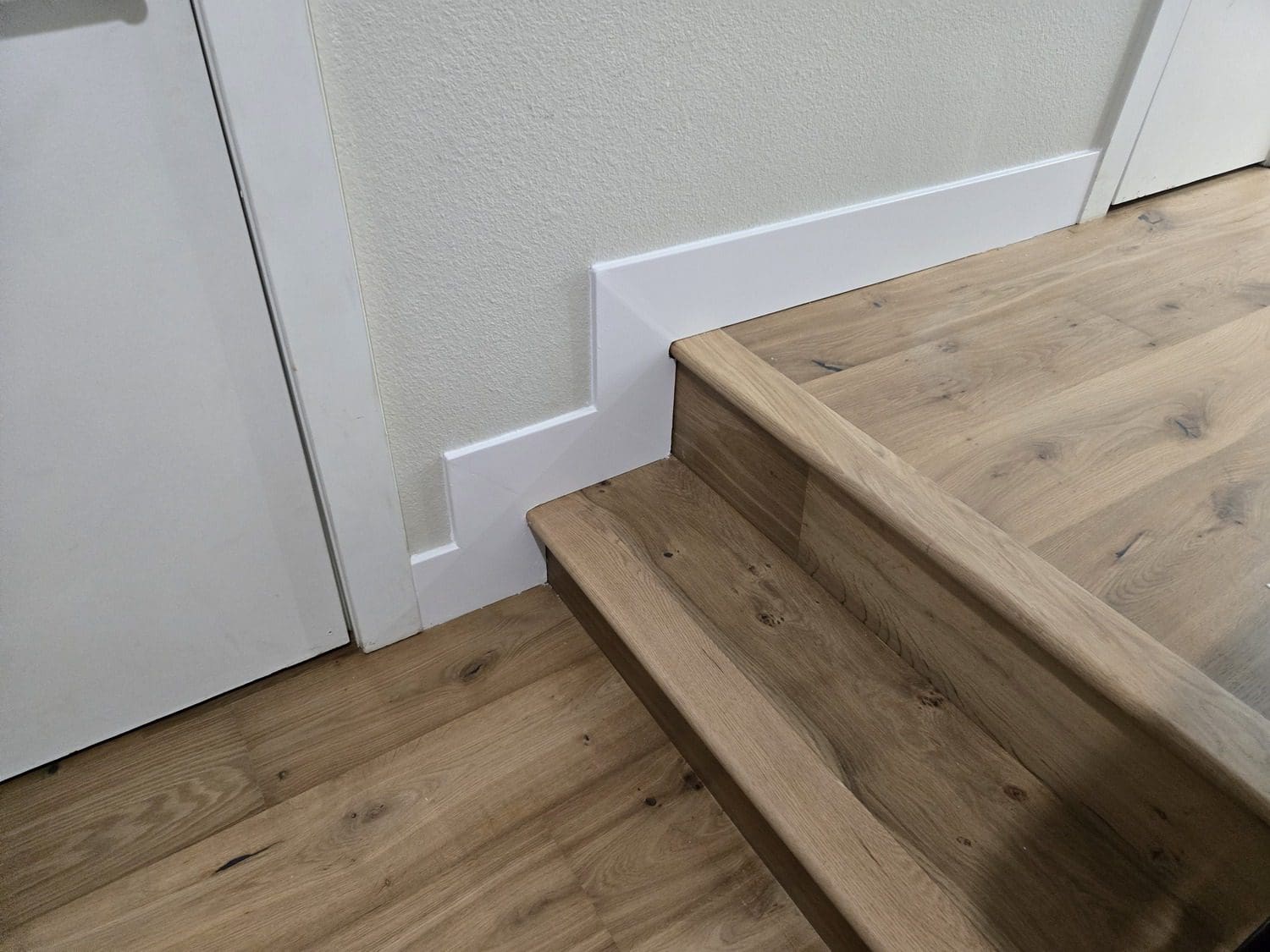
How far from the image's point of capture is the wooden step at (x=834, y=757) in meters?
0.71

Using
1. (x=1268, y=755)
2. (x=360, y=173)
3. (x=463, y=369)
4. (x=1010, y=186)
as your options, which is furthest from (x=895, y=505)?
(x=1010, y=186)

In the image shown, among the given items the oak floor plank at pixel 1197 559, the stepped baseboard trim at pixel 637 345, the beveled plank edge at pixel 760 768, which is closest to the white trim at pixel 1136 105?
the stepped baseboard trim at pixel 637 345

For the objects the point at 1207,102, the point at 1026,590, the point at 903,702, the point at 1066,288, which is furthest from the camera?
the point at 1207,102

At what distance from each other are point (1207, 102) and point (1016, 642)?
3.83 ft

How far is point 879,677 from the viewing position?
908 mm

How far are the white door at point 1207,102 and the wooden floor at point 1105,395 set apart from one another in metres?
0.10

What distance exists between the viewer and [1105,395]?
1059 millimetres

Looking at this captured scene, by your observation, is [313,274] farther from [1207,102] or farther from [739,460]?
[1207,102]

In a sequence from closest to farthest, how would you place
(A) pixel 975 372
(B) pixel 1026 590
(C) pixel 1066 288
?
(B) pixel 1026 590 < (A) pixel 975 372 < (C) pixel 1066 288

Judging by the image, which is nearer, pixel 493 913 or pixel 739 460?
pixel 493 913

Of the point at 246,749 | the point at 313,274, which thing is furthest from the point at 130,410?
the point at 246,749

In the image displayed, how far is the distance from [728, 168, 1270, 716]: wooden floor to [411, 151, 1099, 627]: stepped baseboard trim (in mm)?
53

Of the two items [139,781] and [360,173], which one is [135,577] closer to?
[139,781]

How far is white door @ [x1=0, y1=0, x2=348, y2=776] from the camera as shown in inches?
27.1
